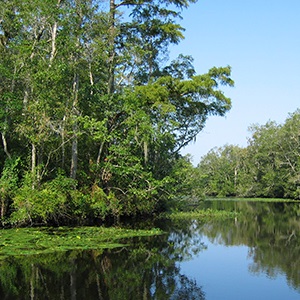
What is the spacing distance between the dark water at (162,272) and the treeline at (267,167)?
32.2m

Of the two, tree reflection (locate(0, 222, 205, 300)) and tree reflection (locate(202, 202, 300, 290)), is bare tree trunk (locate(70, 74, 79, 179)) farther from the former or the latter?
tree reflection (locate(202, 202, 300, 290))

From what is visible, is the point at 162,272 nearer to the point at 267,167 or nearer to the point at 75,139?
the point at 75,139

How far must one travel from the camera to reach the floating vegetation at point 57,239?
13.0 metres

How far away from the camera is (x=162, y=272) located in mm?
11305

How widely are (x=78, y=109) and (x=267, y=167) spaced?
5000cm

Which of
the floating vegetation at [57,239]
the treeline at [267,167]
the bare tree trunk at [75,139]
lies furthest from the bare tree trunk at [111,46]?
the treeline at [267,167]

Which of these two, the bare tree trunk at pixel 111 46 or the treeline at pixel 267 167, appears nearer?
the bare tree trunk at pixel 111 46

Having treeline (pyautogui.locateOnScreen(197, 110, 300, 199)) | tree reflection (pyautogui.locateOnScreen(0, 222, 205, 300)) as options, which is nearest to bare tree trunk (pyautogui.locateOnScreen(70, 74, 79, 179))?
tree reflection (pyautogui.locateOnScreen(0, 222, 205, 300))

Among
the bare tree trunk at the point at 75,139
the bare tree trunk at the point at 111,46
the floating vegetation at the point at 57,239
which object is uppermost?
the bare tree trunk at the point at 111,46

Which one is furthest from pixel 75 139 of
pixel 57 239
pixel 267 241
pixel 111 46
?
pixel 267 241

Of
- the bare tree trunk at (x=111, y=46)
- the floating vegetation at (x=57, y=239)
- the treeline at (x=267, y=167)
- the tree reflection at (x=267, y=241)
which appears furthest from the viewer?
the treeline at (x=267, y=167)

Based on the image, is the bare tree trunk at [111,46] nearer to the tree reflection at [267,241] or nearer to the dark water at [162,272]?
the tree reflection at [267,241]

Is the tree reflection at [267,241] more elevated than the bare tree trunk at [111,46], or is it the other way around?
the bare tree trunk at [111,46]

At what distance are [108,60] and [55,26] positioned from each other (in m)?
4.23
